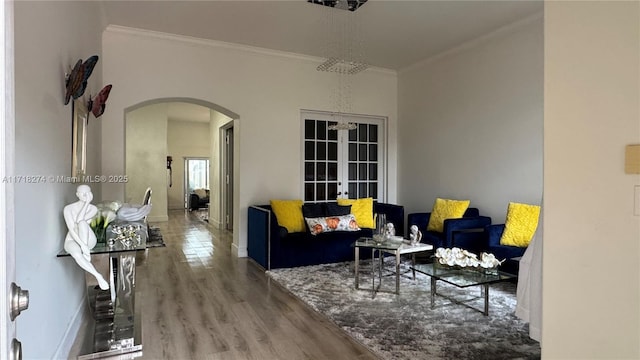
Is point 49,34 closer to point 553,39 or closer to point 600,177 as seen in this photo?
point 553,39

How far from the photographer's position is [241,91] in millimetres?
5508

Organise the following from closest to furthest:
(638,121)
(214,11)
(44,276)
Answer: (638,121)
(44,276)
(214,11)

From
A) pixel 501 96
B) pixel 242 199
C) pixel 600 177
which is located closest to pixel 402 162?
pixel 501 96

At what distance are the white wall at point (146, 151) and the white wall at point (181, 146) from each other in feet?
11.5

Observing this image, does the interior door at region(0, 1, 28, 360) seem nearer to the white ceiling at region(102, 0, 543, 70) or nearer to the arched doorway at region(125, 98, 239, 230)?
the white ceiling at region(102, 0, 543, 70)

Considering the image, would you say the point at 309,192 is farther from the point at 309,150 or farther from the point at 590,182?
the point at 590,182

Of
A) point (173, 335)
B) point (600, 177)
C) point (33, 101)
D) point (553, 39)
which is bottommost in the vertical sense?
point (173, 335)

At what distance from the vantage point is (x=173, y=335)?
2.81 m

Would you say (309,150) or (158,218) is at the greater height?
(309,150)

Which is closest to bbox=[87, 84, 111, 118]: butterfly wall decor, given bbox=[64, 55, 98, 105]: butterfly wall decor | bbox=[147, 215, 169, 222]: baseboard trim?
bbox=[64, 55, 98, 105]: butterfly wall decor

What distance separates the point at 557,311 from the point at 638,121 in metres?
0.77

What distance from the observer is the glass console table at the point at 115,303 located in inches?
100

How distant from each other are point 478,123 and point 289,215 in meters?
2.96

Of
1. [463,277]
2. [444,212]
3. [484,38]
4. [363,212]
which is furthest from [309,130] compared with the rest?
[463,277]
